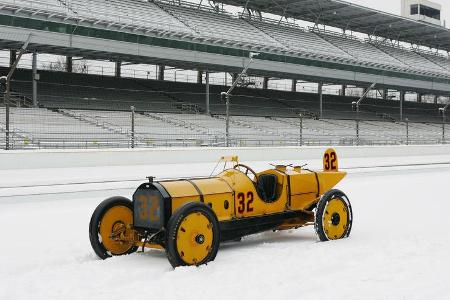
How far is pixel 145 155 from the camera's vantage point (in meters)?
21.8

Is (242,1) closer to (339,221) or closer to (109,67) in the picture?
(109,67)

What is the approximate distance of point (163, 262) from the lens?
21.5ft

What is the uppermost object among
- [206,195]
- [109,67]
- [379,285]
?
[109,67]

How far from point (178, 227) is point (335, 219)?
8.89ft

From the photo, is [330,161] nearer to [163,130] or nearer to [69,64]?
[163,130]

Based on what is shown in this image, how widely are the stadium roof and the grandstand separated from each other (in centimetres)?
20

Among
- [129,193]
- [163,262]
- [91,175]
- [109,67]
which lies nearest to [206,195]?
[163,262]

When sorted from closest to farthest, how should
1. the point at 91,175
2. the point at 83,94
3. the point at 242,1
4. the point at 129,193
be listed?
1. the point at 129,193
2. the point at 91,175
3. the point at 83,94
4. the point at 242,1

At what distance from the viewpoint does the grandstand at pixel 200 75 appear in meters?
27.4

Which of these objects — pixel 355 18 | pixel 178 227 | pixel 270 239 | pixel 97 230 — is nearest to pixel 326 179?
pixel 270 239

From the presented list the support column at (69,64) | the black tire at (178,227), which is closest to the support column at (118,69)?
the support column at (69,64)

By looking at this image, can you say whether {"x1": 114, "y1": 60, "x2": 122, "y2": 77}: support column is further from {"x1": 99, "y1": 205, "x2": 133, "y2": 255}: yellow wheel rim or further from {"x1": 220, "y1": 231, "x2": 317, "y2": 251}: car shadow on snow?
{"x1": 99, "y1": 205, "x2": 133, "y2": 255}: yellow wheel rim

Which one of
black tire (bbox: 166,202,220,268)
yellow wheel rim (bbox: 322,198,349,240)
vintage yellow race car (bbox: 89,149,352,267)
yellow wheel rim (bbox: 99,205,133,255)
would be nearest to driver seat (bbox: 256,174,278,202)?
vintage yellow race car (bbox: 89,149,352,267)

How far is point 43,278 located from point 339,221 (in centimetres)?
398
